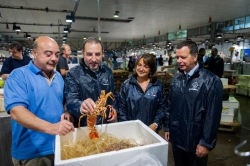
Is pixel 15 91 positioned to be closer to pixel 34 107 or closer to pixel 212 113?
pixel 34 107

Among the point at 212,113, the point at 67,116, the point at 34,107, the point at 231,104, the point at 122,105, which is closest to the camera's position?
the point at 34,107

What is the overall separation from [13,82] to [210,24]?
13.1 m

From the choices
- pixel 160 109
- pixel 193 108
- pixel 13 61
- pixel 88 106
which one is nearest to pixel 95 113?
pixel 88 106

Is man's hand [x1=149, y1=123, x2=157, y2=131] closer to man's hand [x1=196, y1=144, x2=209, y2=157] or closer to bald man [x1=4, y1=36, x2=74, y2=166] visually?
man's hand [x1=196, y1=144, x2=209, y2=157]

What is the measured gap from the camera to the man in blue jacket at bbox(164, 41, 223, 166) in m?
1.67

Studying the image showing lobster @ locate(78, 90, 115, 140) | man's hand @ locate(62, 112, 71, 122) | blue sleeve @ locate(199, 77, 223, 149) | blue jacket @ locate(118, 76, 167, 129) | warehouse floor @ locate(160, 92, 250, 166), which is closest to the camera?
lobster @ locate(78, 90, 115, 140)

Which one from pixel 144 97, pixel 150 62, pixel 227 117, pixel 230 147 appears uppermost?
pixel 150 62

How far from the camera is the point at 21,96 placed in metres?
1.24

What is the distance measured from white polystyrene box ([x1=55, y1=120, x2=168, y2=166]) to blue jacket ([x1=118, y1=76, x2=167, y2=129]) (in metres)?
0.54

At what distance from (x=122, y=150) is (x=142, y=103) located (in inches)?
39.7

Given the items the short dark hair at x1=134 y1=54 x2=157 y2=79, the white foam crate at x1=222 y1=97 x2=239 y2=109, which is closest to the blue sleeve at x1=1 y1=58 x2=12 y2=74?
the short dark hair at x1=134 y1=54 x2=157 y2=79

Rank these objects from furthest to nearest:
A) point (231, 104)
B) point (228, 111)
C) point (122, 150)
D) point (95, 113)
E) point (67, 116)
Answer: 1. point (228, 111)
2. point (231, 104)
3. point (67, 116)
4. point (95, 113)
5. point (122, 150)

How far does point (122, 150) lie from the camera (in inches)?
33.5

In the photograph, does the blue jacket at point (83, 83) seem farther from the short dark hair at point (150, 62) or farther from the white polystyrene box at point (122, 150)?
the short dark hair at point (150, 62)
